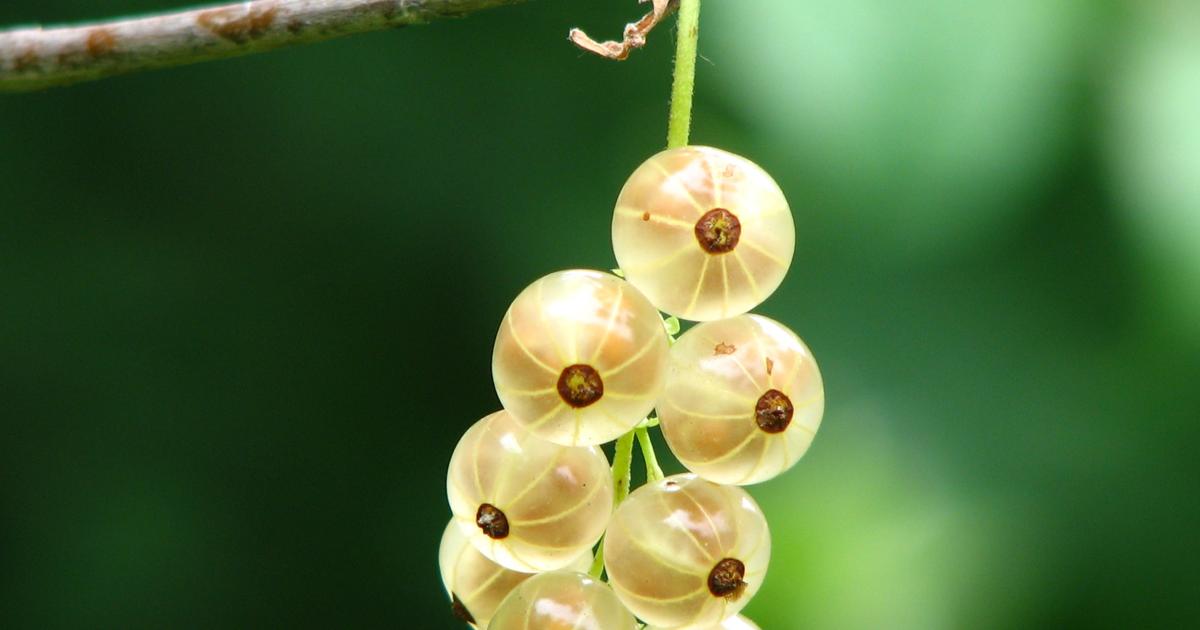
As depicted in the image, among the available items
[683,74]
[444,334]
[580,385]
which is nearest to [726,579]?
[580,385]

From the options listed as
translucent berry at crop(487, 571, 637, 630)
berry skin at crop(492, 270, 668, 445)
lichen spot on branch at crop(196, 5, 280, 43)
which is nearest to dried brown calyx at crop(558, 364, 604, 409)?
berry skin at crop(492, 270, 668, 445)

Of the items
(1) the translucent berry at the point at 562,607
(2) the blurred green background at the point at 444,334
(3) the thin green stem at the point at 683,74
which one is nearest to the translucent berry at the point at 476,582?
(1) the translucent berry at the point at 562,607

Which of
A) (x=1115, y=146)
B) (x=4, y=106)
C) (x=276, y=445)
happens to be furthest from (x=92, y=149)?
(x=1115, y=146)

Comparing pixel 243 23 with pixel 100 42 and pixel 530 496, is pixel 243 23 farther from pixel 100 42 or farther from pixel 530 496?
pixel 530 496

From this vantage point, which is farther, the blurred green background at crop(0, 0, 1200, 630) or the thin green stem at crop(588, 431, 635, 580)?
the blurred green background at crop(0, 0, 1200, 630)

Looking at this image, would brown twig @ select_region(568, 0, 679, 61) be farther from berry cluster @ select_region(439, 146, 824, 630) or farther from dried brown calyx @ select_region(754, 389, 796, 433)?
dried brown calyx @ select_region(754, 389, 796, 433)

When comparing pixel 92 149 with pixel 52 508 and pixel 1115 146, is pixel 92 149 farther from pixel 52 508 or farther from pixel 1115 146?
pixel 1115 146

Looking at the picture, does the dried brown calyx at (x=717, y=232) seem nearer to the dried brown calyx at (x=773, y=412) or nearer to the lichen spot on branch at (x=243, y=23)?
the dried brown calyx at (x=773, y=412)
